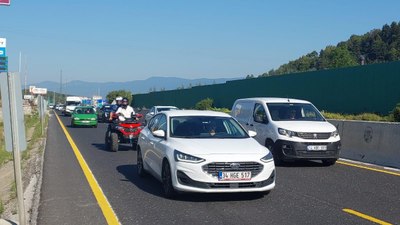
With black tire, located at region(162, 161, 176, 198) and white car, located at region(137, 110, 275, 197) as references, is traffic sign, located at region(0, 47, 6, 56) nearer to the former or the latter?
white car, located at region(137, 110, 275, 197)

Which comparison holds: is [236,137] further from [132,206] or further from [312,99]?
[312,99]

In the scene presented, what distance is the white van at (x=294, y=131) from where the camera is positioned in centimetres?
1304

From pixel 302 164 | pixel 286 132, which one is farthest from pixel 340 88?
pixel 286 132

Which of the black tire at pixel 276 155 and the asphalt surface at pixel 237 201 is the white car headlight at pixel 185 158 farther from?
the black tire at pixel 276 155

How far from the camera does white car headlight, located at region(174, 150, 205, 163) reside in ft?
27.6

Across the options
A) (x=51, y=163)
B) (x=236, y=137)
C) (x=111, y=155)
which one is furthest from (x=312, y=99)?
(x=236, y=137)

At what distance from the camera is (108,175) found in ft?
39.4

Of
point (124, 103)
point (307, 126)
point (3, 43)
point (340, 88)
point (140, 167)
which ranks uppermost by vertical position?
point (3, 43)

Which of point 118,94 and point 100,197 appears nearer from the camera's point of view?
point 100,197

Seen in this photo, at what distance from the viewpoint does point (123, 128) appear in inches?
704

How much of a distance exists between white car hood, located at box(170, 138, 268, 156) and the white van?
152 inches

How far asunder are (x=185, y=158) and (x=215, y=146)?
597mm

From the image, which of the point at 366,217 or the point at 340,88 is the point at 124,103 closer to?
the point at 366,217

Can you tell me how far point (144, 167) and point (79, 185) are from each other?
135 centimetres
